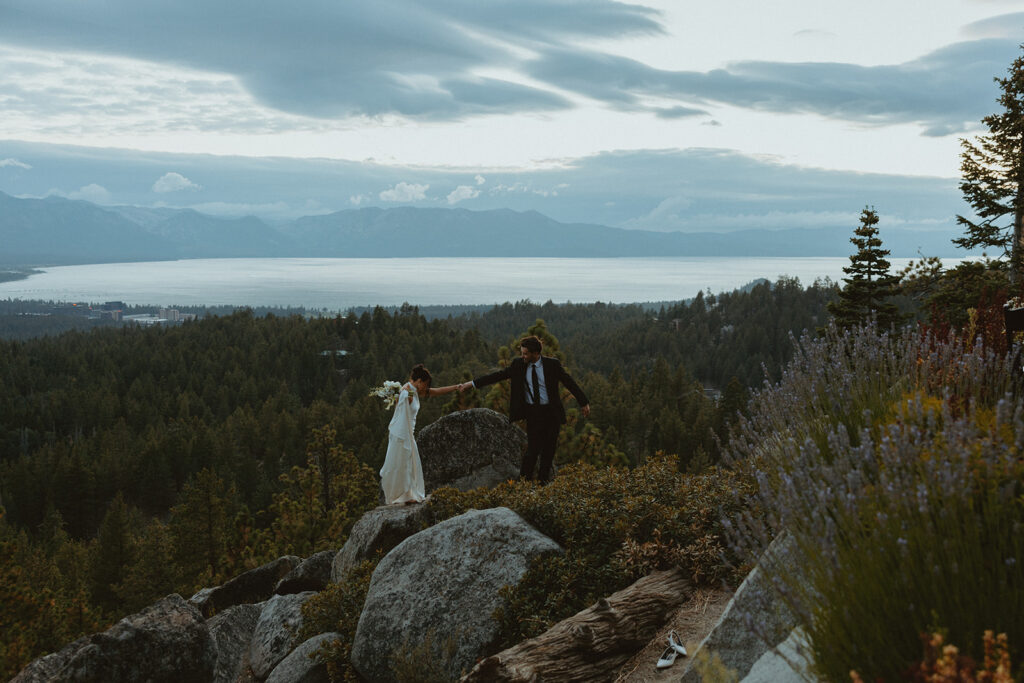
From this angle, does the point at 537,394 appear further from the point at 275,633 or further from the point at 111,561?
the point at 111,561

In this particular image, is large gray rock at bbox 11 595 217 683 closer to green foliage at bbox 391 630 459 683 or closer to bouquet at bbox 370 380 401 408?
bouquet at bbox 370 380 401 408

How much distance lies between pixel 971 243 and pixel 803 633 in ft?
102

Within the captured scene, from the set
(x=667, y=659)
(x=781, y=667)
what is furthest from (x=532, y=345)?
(x=781, y=667)

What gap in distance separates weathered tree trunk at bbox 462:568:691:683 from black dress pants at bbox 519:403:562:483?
14.9ft

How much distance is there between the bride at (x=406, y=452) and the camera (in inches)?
500

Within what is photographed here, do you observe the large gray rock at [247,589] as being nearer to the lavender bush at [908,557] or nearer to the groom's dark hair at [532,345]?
the groom's dark hair at [532,345]

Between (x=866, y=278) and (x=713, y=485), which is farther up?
(x=866, y=278)

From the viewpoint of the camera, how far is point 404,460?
1270 centimetres

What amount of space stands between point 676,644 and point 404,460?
728 cm

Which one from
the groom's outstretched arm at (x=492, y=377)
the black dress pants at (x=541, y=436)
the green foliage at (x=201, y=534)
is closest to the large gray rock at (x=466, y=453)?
the black dress pants at (x=541, y=436)

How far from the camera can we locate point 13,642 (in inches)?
1003

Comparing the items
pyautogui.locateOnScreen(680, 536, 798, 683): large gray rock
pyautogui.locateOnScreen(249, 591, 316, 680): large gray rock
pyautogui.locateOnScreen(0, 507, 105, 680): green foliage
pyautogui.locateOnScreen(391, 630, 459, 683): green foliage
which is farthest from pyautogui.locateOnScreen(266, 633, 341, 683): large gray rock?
pyautogui.locateOnScreen(0, 507, 105, 680): green foliage

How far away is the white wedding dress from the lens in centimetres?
1270

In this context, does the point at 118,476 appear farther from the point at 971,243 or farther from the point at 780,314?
the point at 780,314
